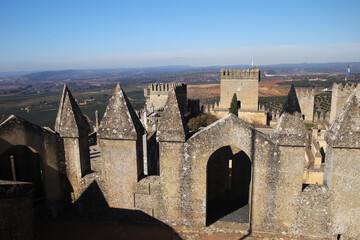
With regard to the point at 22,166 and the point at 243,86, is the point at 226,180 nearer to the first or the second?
the point at 22,166

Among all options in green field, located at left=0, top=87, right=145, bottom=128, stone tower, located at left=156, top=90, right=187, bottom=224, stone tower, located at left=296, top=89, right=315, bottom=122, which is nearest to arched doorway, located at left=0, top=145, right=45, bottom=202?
stone tower, located at left=156, top=90, right=187, bottom=224

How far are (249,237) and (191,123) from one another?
101ft

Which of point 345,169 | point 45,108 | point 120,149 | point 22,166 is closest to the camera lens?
point 345,169

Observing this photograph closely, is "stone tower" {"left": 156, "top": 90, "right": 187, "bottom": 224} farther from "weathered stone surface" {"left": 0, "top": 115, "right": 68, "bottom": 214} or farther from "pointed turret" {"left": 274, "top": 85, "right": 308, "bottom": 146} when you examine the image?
"weathered stone surface" {"left": 0, "top": 115, "right": 68, "bottom": 214}

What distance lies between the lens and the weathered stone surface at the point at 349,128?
6.46 m

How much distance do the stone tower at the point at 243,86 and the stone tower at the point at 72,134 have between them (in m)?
39.2

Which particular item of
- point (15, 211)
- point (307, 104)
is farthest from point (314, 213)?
point (307, 104)

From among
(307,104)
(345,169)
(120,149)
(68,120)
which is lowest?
(307,104)

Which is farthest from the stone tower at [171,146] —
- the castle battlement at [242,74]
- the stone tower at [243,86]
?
the castle battlement at [242,74]

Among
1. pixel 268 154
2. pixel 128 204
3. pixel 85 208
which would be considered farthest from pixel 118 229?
pixel 268 154

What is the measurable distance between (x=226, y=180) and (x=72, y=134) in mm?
5113

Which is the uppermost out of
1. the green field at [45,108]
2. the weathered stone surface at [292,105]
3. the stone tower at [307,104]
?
the weathered stone surface at [292,105]

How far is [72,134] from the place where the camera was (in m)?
7.84

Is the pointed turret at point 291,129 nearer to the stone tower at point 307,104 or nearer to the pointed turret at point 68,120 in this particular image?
the pointed turret at point 68,120
